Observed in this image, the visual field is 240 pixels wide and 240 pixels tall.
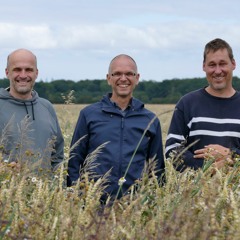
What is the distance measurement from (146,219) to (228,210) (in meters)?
0.69

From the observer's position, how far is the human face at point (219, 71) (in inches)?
231

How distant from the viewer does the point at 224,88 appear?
5914 millimetres

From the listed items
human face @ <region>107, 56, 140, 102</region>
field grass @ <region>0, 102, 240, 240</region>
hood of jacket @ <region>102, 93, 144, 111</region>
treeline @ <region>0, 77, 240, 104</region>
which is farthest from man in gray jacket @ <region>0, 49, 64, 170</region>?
treeline @ <region>0, 77, 240, 104</region>

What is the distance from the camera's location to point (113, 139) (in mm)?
5660

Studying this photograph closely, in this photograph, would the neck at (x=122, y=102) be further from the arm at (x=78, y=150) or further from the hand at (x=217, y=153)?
the hand at (x=217, y=153)

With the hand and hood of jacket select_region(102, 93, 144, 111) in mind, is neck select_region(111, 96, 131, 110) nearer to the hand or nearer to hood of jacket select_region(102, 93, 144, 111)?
hood of jacket select_region(102, 93, 144, 111)

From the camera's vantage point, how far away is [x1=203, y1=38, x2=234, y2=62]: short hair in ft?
19.5

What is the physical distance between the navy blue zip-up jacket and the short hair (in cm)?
80

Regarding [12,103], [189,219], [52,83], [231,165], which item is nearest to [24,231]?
[189,219]

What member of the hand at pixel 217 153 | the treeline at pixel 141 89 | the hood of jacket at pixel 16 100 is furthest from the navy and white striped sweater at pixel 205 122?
the treeline at pixel 141 89

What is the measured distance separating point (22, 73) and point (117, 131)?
1.09 metres

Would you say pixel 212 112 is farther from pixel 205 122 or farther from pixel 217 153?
pixel 217 153

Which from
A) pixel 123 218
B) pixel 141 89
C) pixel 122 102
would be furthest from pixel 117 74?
pixel 141 89

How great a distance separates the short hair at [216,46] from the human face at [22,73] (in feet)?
5.27
